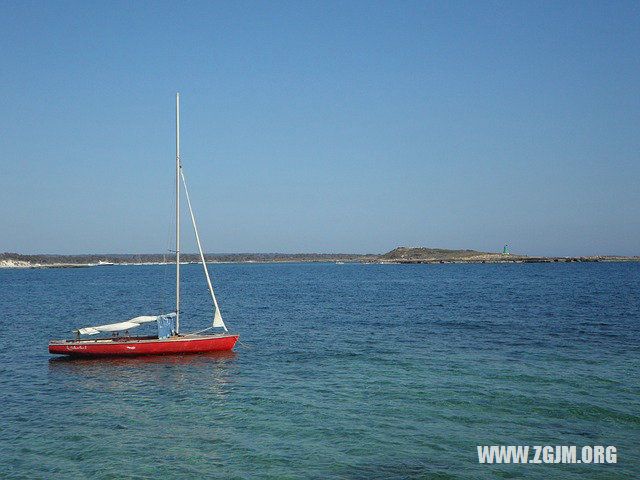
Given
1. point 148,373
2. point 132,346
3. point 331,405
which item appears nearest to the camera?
point 331,405

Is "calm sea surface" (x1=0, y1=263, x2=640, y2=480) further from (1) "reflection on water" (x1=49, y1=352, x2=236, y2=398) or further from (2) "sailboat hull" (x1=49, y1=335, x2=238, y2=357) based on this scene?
(2) "sailboat hull" (x1=49, y1=335, x2=238, y2=357)

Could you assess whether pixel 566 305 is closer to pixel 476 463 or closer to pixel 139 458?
pixel 476 463

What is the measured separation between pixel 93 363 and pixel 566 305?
53.8 metres

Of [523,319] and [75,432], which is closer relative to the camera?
[75,432]

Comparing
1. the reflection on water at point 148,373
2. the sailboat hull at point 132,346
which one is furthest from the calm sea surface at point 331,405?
Answer: the sailboat hull at point 132,346

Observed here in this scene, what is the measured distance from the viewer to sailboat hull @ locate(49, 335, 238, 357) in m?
33.3

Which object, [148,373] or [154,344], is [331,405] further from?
[154,344]

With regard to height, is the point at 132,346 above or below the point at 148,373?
above

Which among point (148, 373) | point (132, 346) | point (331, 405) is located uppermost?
point (132, 346)

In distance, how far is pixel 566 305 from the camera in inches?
2486

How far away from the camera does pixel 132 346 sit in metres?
33.6

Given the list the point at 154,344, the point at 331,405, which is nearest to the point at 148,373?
the point at 154,344

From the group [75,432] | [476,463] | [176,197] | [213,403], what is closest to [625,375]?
[476,463]

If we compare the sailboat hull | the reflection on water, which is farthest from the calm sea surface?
the sailboat hull
